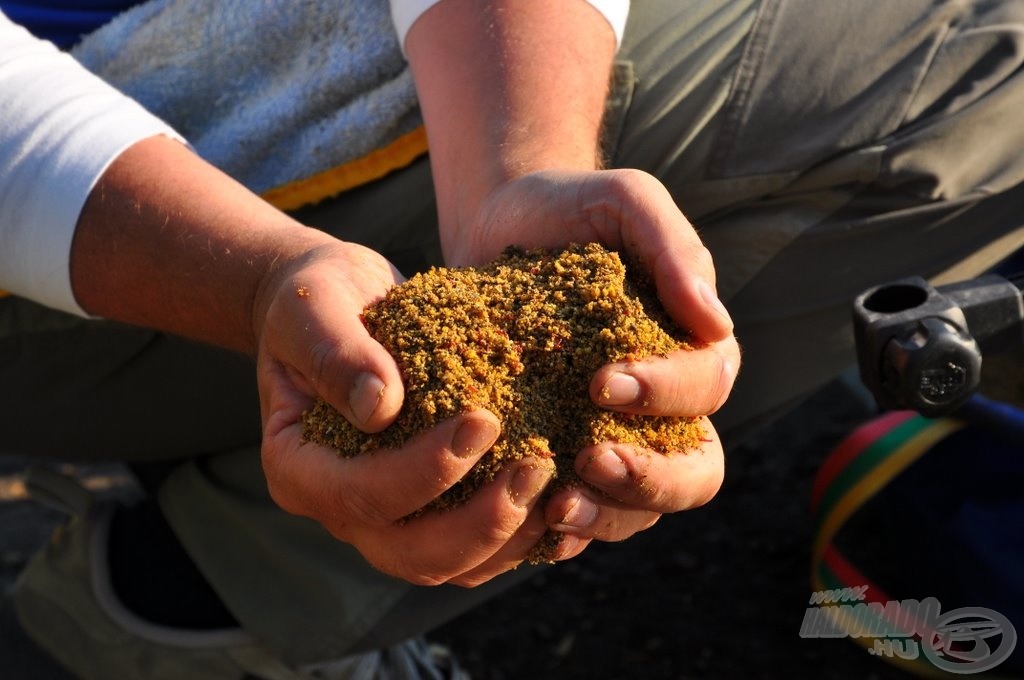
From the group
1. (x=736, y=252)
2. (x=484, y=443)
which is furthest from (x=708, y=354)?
(x=736, y=252)

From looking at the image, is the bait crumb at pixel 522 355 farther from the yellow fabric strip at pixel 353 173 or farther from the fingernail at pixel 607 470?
the yellow fabric strip at pixel 353 173

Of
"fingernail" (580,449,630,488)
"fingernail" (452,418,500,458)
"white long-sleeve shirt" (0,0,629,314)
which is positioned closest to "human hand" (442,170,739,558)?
"fingernail" (580,449,630,488)

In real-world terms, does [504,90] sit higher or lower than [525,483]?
higher

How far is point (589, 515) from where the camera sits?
1.14m

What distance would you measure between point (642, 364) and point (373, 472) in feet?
0.97

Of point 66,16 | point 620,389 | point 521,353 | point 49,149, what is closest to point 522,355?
point 521,353

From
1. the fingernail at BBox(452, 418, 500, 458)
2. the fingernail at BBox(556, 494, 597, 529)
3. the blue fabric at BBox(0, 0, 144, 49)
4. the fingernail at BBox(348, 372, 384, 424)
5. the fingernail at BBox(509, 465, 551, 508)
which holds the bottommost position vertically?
the fingernail at BBox(556, 494, 597, 529)

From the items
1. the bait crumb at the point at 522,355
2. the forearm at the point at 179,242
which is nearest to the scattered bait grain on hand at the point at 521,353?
the bait crumb at the point at 522,355

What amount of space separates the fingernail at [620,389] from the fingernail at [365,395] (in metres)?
0.23

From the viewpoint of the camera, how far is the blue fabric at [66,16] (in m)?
1.70

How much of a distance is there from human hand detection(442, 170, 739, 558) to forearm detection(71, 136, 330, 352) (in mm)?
304

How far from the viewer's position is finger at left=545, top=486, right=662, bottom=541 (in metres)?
1.12

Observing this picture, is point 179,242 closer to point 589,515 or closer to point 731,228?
point 589,515

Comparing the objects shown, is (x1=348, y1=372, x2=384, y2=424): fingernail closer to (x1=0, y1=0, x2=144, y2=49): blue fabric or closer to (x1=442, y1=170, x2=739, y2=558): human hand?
(x1=442, y1=170, x2=739, y2=558): human hand
